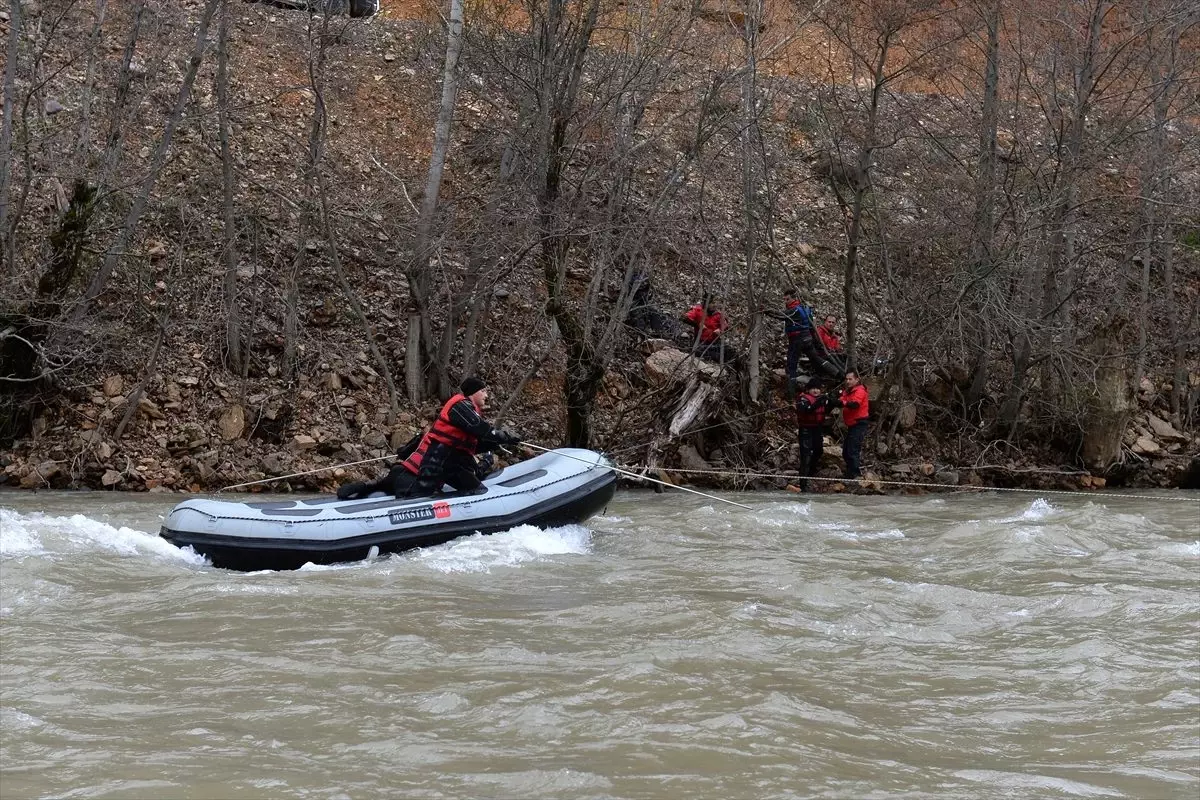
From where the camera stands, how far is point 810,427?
14.6m

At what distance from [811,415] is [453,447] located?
20.8ft

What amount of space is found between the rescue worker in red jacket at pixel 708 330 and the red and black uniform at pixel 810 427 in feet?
4.80

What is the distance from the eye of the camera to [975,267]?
15023 millimetres

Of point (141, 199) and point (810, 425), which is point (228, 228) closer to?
point (141, 199)

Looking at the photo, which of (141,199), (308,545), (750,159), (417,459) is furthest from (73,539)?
(750,159)

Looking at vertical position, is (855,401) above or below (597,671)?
above

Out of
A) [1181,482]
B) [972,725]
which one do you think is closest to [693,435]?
[1181,482]

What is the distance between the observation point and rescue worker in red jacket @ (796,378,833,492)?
14.5m

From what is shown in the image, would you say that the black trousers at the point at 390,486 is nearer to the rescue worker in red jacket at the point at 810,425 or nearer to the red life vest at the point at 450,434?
the red life vest at the point at 450,434

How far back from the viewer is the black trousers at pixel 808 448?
14.6 meters

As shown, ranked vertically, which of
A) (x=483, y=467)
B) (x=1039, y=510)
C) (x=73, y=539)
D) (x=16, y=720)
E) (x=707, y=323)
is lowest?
(x=16, y=720)

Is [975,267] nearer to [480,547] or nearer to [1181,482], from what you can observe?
[1181,482]

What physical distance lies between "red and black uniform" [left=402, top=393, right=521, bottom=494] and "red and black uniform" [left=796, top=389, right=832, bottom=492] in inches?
234

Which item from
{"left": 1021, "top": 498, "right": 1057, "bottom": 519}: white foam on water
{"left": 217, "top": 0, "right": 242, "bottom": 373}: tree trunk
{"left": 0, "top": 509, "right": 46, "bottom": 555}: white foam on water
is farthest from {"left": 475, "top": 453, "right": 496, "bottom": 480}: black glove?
{"left": 217, "top": 0, "right": 242, "bottom": 373}: tree trunk
